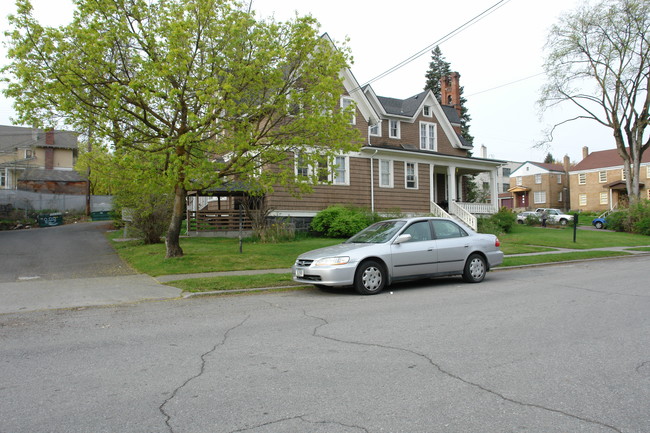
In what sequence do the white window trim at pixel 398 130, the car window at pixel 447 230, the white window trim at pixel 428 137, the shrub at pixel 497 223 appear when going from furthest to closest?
1. the white window trim at pixel 428 137
2. the white window trim at pixel 398 130
3. the shrub at pixel 497 223
4. the car window at pixel 447 230

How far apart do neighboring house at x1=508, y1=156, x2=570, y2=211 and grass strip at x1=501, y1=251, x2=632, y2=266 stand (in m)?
44.3

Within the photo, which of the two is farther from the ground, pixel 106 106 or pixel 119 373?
pixel 106 106

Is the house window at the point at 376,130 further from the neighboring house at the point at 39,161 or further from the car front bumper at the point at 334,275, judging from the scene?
the neighboring house at the point at 39,161

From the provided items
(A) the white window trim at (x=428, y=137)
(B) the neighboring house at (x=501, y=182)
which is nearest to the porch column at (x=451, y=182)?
(A) the white window trim at (x=428, y=137)

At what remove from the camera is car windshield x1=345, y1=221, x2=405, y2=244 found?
32.0 feet

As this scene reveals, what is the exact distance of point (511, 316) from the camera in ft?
22.5

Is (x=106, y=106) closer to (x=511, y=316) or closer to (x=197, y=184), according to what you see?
(x=197, y=184)

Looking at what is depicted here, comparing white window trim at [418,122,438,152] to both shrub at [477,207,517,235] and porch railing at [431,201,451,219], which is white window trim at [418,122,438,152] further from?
shrub at [477,207,517,235]

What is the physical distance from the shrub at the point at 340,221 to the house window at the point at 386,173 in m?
3.49

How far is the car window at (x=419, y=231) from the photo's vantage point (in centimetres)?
987

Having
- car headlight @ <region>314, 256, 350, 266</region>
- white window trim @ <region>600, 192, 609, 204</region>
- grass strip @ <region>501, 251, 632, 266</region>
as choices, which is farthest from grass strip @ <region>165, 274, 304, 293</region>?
white window trim @ <region>600, 192, 609, 204</region>

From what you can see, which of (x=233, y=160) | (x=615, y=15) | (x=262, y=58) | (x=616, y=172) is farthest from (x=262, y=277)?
(x=616, y=172)

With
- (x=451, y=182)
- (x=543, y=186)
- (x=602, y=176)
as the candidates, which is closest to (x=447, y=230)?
(x=451, y=182)

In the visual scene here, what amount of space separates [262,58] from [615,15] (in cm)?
2930
